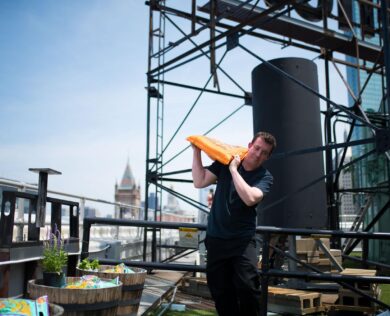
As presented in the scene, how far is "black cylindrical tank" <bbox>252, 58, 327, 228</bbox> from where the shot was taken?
8.50 m

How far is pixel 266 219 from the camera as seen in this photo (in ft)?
28.6

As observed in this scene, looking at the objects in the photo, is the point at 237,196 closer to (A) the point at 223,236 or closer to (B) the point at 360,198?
(A) the point at 223,236

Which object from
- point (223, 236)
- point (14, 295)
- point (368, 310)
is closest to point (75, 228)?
point (14, 295)

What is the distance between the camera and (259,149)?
309 centimetres

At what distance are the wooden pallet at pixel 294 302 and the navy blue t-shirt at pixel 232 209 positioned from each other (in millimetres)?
3369

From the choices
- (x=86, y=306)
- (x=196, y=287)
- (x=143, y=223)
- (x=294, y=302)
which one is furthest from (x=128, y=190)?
(x=86, y=306)

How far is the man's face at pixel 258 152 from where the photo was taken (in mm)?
Answer: 3079

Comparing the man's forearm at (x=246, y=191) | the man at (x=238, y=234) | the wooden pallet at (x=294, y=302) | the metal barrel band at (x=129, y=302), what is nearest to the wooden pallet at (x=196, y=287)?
the wooden pallet at (x=294, y=302)

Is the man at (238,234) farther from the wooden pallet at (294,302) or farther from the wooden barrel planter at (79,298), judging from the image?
the wooden pallet at (294,302)

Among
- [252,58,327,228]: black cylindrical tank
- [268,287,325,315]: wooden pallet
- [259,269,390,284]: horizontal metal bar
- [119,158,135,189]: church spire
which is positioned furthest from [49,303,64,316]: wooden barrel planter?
[119,158,135,189]: church spire

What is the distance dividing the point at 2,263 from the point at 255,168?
217cm

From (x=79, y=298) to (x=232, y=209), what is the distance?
4.19ft

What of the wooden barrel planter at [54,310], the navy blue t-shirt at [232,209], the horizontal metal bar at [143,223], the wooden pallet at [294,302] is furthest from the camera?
the wooden pallet at [294,302]

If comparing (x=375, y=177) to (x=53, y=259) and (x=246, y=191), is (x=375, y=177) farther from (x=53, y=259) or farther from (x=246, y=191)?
(x=53, y=259)
